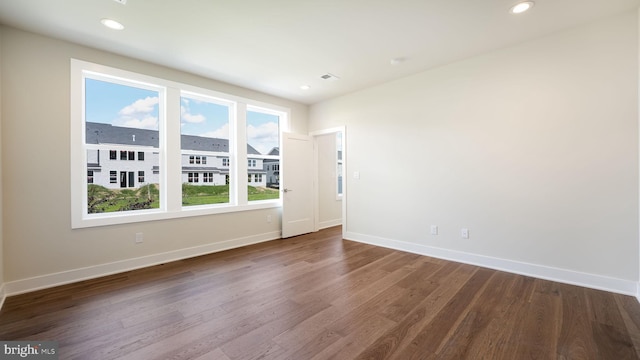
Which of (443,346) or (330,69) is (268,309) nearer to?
(443,346)

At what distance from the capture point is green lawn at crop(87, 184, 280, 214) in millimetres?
3270

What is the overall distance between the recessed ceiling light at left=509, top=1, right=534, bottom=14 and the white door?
3.65 meters

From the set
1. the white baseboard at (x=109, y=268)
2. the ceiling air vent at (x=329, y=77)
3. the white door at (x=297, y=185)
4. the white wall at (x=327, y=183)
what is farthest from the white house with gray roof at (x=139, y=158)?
the white wall at (x=327, y=183)

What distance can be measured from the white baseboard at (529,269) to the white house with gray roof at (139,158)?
10.1 feet

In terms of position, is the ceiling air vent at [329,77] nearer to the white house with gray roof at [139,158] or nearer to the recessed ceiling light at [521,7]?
the white house with gray roof at [139,158]

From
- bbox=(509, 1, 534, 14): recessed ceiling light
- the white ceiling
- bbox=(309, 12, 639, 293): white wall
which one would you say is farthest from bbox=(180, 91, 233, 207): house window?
bbox=(509, 1, 534, 14): recessed ceiling light

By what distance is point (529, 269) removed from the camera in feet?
10.0

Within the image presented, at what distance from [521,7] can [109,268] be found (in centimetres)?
522

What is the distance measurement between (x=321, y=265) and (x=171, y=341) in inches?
75.4

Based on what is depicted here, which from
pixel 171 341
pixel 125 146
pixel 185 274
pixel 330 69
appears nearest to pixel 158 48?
pixel 125 146

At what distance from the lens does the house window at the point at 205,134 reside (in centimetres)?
398

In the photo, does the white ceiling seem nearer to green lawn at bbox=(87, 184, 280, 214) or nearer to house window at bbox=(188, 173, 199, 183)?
house window at bbox=(188, 173, 199, 183)

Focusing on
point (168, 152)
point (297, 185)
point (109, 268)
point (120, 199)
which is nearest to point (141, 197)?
point (120, 199)

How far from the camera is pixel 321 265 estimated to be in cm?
346
